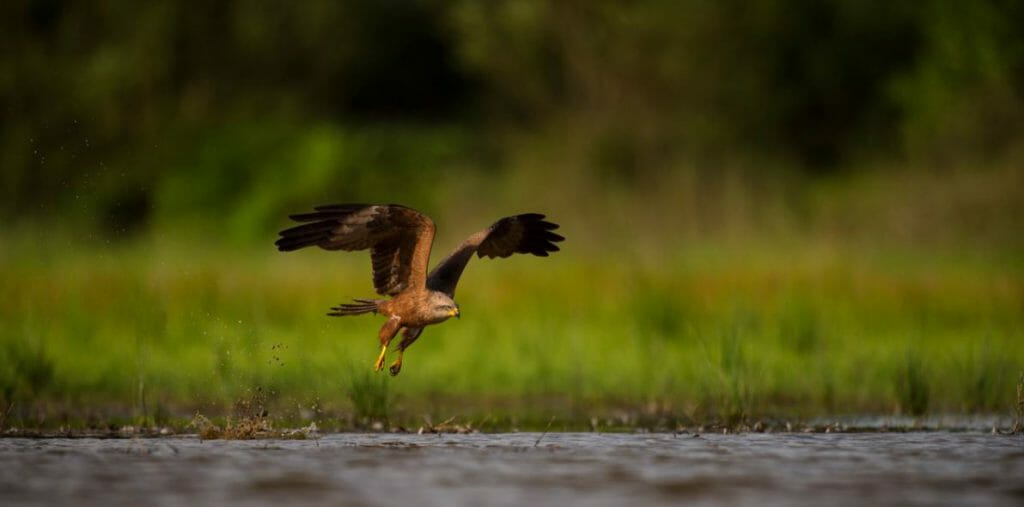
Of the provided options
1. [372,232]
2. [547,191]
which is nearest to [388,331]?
[372,232]

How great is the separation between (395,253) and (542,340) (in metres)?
3.80

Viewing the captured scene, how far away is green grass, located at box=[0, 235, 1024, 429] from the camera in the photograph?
11.1 meters

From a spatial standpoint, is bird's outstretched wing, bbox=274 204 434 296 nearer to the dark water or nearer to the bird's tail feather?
the bird's tail feather

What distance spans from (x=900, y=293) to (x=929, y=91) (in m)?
13.3

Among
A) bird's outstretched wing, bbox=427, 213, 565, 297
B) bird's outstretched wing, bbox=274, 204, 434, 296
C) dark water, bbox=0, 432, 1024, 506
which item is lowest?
dark water, bbox=0, 432, 1024, 506

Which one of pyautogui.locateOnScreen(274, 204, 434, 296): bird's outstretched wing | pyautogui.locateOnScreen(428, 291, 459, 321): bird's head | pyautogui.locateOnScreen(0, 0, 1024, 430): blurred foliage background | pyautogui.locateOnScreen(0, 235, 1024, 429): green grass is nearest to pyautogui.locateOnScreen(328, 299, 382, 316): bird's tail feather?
pyautogui.locateOnScreen(274, 204, 434, 296): bird's outstretched wing

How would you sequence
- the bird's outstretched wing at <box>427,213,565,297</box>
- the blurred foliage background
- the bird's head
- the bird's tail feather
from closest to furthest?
the bird's head
the bird's tail feather
the bird's outstretched wing at <box>427,213,565,297</box>
the blurred foliage background

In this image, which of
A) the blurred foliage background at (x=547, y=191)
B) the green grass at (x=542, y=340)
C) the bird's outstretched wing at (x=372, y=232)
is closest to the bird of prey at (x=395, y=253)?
the bird's outstretched wing at (x=372, y=232)

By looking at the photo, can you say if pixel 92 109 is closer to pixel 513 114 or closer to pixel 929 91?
pixel 513 114

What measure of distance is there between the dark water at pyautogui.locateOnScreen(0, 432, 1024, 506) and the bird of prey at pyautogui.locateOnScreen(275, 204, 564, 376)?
697 mm

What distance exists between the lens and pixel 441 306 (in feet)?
32.0

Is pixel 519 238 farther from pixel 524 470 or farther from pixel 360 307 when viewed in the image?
pixel 524 470

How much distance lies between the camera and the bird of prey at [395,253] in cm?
954

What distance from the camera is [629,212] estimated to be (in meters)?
18.9
